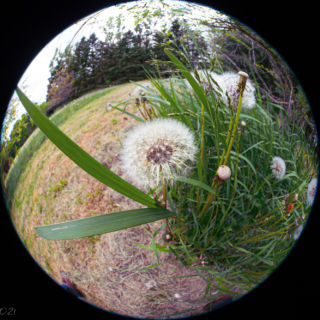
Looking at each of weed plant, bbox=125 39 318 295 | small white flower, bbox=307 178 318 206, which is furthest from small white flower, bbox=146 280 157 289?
small white flower, bbox=307 178 318 206

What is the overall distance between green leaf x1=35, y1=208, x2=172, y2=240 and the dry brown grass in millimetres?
258

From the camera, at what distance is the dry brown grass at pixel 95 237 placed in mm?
853

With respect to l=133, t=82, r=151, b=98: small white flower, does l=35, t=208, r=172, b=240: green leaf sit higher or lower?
lower

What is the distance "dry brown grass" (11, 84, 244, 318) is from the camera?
2.80 feet

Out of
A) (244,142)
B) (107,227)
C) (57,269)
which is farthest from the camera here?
(57,269)

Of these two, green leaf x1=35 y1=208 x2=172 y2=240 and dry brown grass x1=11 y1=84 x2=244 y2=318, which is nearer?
green leaf x1=35 y1=208 x2=172 y2=240

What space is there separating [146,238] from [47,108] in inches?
24.7

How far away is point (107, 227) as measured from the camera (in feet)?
1.86

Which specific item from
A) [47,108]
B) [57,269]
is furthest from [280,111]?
[57,269]

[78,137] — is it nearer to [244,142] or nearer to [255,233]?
[244,142]

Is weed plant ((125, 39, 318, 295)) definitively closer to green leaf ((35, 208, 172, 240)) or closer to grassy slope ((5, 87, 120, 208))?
green leaf ((35, 208, 172, 240))

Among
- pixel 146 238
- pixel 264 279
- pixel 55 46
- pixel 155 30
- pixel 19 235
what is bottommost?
pixel 264 279

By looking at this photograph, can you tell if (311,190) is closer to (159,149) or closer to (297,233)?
(297,233)

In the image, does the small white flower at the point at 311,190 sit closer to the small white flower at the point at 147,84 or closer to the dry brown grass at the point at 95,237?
the dry brown grass at the point at 95,237
